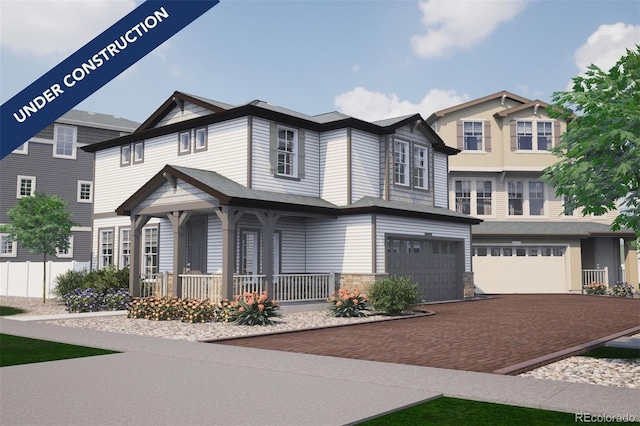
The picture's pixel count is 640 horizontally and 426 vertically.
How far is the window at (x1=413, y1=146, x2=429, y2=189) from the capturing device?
27.9 meters

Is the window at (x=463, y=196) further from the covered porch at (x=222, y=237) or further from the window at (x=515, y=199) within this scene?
the covered porch at (x=222, y=237)

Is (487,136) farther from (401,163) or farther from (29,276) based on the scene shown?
(29,276)

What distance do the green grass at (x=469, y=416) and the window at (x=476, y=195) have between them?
29662mm

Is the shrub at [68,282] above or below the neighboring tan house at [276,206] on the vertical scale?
below

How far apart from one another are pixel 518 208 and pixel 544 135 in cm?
441

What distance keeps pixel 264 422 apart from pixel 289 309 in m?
14.6

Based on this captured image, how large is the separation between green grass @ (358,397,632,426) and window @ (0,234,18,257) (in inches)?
1474

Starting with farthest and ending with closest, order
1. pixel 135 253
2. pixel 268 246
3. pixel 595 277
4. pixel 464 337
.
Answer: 1. pixel 595 277
2. pixel 135 253
3. pixel 268 246
4. pixel 464 337

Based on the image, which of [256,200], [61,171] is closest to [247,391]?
[256,200]

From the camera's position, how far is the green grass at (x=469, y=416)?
7.04m

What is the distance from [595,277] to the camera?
117ft

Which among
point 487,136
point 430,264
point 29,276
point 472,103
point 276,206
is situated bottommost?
point 29,276

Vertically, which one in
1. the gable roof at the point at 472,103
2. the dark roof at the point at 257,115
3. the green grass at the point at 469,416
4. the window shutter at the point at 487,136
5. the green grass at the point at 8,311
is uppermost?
the gable roof at the point at 472,103

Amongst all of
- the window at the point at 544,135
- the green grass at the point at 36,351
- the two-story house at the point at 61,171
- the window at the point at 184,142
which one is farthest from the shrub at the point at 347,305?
the two-story house at the point at 61,171
